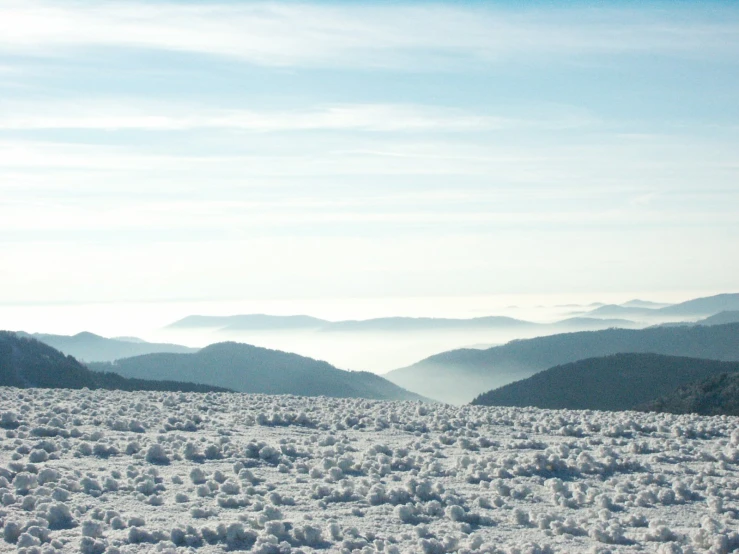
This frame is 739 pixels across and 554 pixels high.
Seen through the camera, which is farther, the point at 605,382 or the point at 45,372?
the point at 605,382

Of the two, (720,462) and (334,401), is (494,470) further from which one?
(334,401)

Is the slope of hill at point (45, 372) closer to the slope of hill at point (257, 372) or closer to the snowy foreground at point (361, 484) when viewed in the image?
the snowy foreground at point (361, 484)

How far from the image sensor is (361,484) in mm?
10664

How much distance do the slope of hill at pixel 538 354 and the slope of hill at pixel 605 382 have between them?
45.5m

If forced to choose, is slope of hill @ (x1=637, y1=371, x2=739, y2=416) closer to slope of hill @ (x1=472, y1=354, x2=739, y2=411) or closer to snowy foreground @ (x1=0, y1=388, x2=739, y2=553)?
snowy foreground @ (x1=0, y1=388, x2=739, y2=553)

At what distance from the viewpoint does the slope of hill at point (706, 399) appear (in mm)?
29391

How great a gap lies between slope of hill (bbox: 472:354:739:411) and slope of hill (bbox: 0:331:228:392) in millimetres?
20741

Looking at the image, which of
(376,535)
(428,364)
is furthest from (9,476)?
(428,364)

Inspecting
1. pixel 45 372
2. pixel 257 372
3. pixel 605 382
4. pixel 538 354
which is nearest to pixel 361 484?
pixel 45 372

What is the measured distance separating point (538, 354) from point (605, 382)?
77799mm

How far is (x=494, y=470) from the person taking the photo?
11.7 meters

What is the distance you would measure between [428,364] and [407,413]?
429 feet

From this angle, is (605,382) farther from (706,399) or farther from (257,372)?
(257,372)

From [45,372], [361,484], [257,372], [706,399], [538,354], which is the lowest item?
[257,372]
